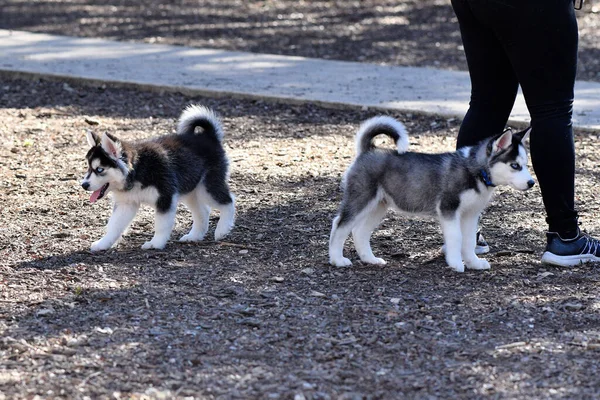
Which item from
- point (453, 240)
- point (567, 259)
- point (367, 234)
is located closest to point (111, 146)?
point (367, 234)

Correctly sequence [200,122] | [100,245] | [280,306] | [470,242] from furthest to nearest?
[200,122], [100,245], [470,242], [280,306]

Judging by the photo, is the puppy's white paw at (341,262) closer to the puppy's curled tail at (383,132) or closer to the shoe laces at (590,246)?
the puppy's curled tail at (383,132)

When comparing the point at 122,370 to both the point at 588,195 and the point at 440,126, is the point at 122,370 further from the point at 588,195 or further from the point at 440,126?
the point at 440,126

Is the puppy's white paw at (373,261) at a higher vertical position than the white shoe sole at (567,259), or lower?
lower

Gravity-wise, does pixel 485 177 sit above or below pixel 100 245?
above

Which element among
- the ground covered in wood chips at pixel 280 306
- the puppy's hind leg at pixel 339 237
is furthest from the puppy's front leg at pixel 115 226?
the puppy's hind leg at pixel 339 237

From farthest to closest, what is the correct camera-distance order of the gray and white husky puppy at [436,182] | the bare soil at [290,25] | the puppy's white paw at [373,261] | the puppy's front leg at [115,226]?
the bare soil at [290,25] < the puppy's front leg at [115,226] < the puppy's white paw at [373,261] < the gray and white husky puppy at [436,182]

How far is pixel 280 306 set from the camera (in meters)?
5.21

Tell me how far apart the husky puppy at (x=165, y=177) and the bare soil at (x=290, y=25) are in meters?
6.43

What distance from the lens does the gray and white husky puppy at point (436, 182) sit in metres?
5.61

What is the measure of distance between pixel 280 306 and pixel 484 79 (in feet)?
6.21

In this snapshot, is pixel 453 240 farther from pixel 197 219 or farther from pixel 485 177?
pixel 197 219

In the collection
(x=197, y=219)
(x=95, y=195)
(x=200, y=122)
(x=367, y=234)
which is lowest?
(x=197, y=219)

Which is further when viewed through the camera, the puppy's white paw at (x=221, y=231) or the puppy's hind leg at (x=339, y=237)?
the puppy's white paw at (x=221, y=231)
